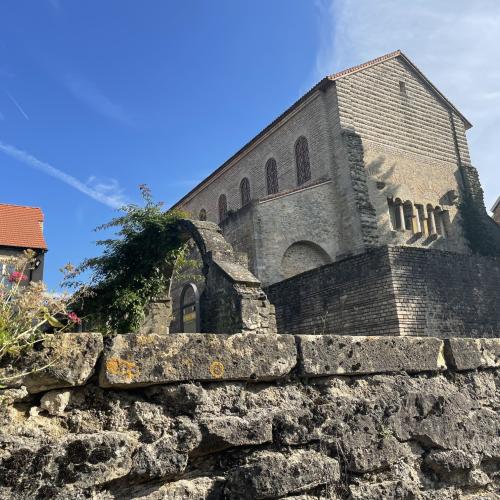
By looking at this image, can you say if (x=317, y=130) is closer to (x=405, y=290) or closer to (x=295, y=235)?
Result: (x=295, y=235)

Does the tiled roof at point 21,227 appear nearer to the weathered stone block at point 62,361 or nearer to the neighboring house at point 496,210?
the weathered stone block at point 62,361

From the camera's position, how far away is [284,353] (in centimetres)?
251

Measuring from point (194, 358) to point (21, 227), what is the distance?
23930 millimetres

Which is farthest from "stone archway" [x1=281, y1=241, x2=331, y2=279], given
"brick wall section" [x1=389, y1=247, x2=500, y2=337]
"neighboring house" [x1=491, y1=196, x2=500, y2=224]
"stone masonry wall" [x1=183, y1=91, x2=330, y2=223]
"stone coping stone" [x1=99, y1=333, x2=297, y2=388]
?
"neighboring house" [x1=491, y1=196, x2=500, y2=224]

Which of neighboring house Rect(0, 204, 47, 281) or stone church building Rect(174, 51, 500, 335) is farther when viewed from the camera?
neighboring house Rect(0, 204, 47, 281)

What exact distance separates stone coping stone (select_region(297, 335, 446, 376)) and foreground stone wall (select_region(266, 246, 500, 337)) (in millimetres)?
9513

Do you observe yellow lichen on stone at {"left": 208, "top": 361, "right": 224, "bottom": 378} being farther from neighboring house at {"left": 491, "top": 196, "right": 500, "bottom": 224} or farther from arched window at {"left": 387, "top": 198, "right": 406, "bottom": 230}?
neighboring house at {"left": 491, "top": 196, "right": 500, "bottom": 224}

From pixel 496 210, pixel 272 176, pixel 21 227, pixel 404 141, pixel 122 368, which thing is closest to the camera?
pixel 122 368

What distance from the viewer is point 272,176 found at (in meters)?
23.8

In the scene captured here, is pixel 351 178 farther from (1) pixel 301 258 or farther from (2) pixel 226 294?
(2) pixel 226 294

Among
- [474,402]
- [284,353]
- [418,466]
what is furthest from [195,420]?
[474,402]

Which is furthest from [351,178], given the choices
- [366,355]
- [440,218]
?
[366,355]

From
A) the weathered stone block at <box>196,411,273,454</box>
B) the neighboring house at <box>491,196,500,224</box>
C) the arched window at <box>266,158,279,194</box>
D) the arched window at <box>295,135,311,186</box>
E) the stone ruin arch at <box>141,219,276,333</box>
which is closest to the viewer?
the weathered stone block at <box>196,411,273,454</box>

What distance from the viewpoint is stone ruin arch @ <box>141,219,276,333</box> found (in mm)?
8688
